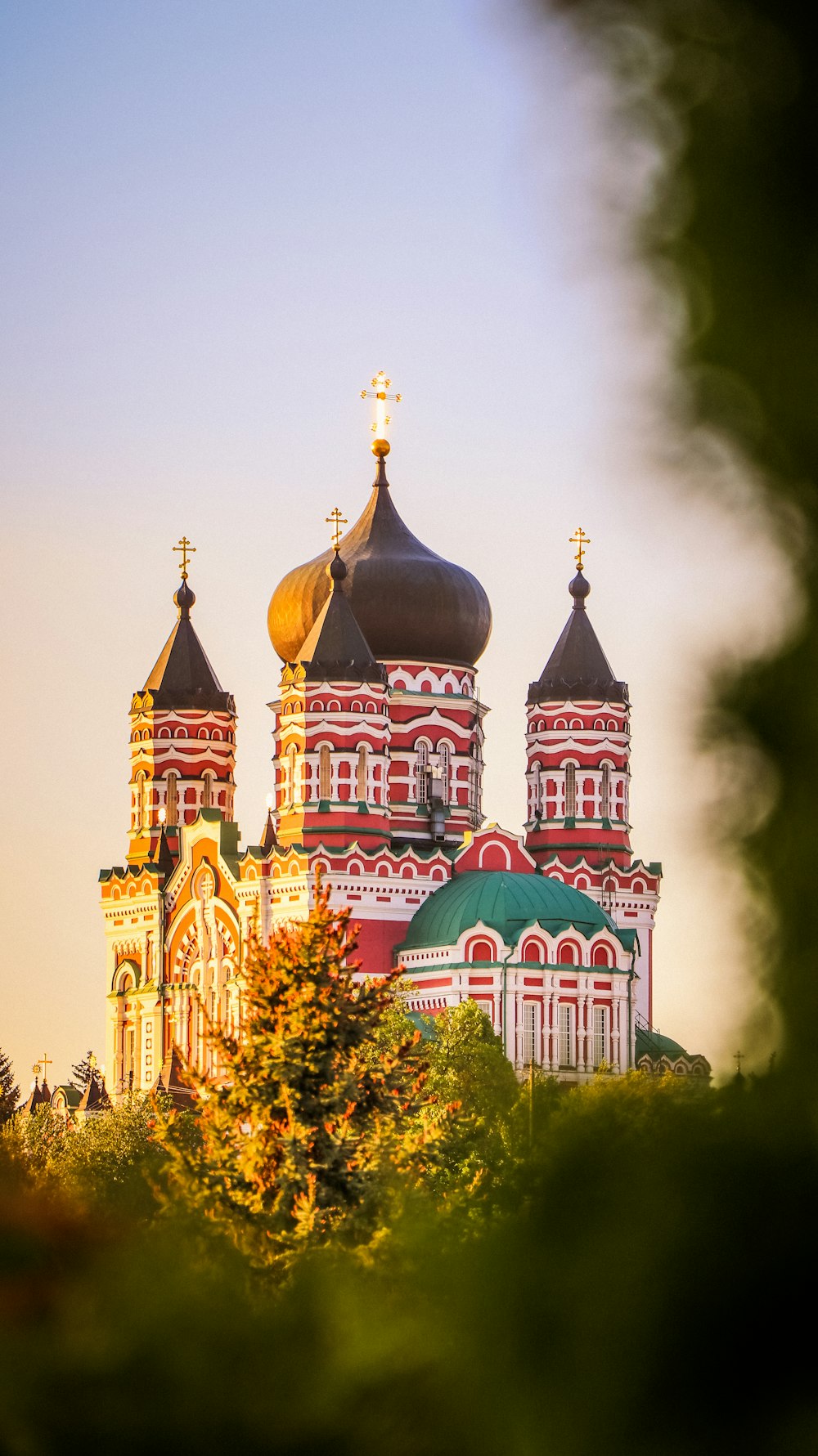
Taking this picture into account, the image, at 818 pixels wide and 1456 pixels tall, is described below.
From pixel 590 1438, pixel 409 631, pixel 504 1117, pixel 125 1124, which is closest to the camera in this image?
pixel 590 1438

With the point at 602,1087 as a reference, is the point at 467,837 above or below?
above

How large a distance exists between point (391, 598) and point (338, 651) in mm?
4609

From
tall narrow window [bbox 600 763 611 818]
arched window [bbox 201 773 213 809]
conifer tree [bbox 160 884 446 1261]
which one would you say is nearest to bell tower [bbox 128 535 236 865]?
arched window [bbox 201 773 213 809]

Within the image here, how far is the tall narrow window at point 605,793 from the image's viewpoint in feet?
145

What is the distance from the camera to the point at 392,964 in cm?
4034

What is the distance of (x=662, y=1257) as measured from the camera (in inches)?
58.6

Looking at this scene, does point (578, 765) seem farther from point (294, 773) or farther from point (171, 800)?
point (171, 800)

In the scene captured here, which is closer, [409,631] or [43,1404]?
[43,1404]

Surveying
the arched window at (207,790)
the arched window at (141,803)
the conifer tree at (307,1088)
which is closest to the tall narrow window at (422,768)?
the arched window at (207,790)

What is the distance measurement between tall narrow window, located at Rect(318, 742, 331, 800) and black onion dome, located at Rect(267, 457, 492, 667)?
4982mm

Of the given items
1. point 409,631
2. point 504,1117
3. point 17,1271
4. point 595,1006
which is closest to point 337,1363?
point 17,1271

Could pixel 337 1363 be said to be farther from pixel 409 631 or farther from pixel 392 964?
pixel 409 631

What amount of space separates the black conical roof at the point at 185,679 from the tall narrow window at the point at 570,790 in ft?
21.5

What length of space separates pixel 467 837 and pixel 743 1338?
40.7m
